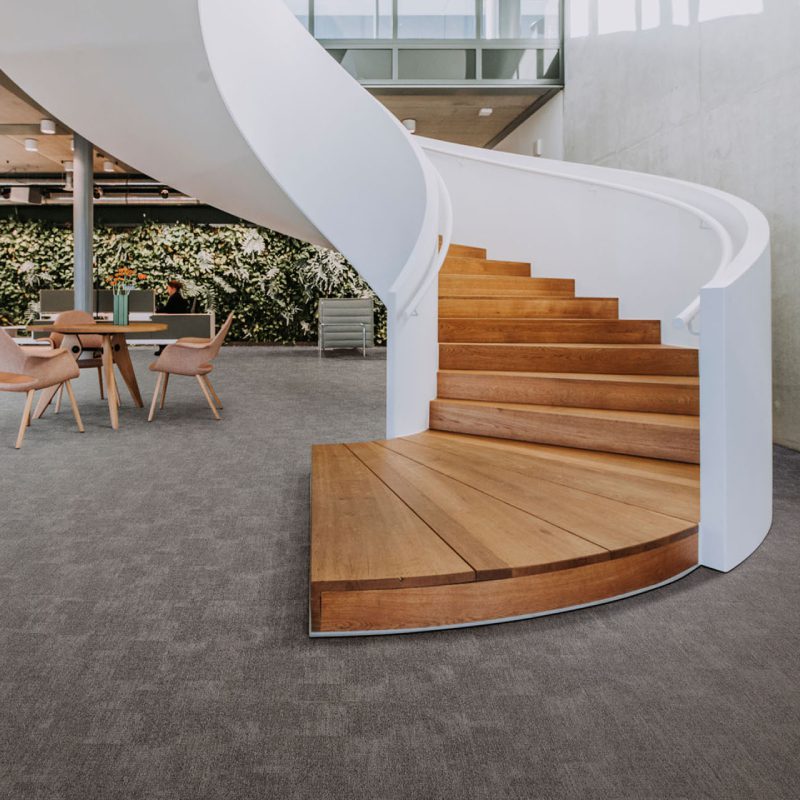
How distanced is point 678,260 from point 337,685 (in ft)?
14.8

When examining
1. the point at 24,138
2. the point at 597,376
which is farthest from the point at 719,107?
the point at 24,138

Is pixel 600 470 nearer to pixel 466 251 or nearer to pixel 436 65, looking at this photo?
pixel 466 251

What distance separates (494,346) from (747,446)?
226 cm

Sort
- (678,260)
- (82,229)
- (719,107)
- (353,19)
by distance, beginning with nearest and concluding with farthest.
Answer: (678,260) → (719,107) → (82,229) → (353,19)

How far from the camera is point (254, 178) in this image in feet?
22.4

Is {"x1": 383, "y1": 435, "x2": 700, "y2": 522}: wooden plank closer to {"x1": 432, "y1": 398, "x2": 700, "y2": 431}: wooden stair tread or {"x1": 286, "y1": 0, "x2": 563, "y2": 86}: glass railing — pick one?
{"x1": 432, "y1": 398, "x2": 700, "y2": 431}: wooden stair tread

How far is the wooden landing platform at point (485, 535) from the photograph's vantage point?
2092mm

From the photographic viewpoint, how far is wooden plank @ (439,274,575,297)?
6.06 metres

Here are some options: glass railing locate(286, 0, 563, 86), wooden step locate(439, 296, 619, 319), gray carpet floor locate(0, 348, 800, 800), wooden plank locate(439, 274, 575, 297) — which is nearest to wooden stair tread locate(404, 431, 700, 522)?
gray carpet floor locate(0, 348, 800, 800)

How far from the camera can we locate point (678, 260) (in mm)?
5316

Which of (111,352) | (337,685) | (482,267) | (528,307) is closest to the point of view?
(337,685)

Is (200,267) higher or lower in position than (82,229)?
higher

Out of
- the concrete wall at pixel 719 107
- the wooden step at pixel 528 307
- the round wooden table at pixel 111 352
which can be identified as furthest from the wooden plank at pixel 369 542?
the concrete wall at pixel 719 107

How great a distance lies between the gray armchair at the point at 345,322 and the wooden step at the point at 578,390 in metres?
7.57
